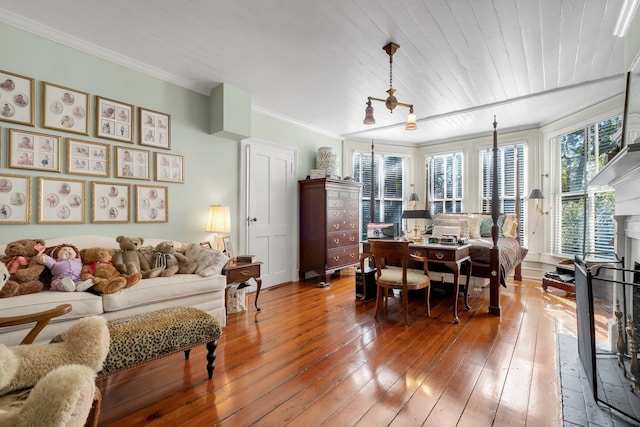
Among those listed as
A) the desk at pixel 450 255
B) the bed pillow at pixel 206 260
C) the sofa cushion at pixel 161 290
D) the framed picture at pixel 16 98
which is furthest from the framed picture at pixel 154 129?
the desk at pixel 450 255

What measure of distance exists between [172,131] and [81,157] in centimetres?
95

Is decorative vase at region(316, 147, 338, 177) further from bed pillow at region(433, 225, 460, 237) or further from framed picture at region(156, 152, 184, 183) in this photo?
framed picture at region(156, 152, 184, 183)

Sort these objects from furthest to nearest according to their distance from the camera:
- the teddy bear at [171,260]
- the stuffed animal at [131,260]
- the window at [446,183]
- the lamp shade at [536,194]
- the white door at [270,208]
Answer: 1. the window at [446,183]
2. the lamp shade at [536,194]
3. the white door at [270,208]
4. the teddy bear at [171,260]
5. the stuffed animal at [131,260]

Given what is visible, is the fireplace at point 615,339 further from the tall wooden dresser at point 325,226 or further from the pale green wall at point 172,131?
the pale green wall at point 172,131

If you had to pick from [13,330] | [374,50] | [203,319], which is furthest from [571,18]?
[13,330]

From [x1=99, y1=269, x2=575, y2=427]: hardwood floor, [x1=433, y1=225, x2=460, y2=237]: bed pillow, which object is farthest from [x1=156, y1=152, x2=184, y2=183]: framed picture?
[x1=433, y1=225, x2=460, y2=237]: bed pillow

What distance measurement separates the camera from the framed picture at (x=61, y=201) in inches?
101

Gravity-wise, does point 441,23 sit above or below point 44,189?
above

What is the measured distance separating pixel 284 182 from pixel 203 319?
10.00 ft

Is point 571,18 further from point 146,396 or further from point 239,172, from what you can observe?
point 146,396

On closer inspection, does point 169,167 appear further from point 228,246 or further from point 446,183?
point 446,183

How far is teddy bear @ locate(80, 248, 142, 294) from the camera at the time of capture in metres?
2.29

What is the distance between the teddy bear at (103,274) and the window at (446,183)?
18.7ft

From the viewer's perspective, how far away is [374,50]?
282cm
